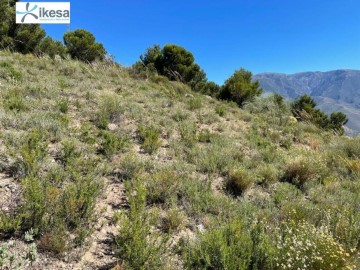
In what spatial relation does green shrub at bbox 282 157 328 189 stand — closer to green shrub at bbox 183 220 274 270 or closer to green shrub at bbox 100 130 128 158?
green shrub at bbox 183 220 274 270

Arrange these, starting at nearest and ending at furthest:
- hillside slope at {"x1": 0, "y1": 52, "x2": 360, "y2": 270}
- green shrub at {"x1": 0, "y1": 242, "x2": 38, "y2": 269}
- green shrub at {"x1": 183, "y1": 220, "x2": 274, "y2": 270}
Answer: green shrub at {"x1": 0, "y1": 242, "x2": 38, "y2": 269}
green shrub at {"x1": 183, "y1": 220, "x2": 274, "y2": 270}
hillside slope at {"x1": 0, "y1": 52, "x2": 360, "y2": 270}

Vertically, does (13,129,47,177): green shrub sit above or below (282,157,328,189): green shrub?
above

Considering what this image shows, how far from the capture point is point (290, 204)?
5.04m

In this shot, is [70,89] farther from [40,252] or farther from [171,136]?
[40,252]

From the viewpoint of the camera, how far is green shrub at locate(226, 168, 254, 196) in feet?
18.6

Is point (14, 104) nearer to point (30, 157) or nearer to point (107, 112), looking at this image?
point (107, 112)

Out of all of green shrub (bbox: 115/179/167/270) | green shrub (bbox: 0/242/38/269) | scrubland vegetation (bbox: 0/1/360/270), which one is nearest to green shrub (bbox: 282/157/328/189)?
scrubland vegetation (bbox: 0/1/360/270)

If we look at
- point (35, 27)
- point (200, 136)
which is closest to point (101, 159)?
point (200, 136)

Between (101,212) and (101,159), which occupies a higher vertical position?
(101,159)

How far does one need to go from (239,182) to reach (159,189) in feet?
5.06

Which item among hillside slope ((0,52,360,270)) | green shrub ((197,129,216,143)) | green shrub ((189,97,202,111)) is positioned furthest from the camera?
green shrub ((189,97,202,111))

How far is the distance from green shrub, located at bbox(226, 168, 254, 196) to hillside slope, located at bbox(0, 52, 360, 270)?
0.02 m

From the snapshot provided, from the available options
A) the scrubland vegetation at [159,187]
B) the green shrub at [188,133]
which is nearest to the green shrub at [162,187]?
the scrubland vegetation at [159,187]

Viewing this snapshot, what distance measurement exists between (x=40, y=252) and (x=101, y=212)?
0.95 m
